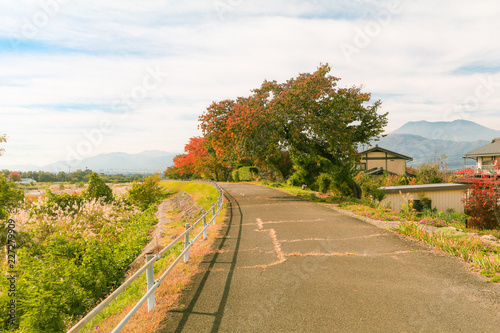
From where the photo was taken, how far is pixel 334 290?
545cm

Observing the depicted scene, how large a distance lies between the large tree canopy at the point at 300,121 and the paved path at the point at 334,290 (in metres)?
9.96

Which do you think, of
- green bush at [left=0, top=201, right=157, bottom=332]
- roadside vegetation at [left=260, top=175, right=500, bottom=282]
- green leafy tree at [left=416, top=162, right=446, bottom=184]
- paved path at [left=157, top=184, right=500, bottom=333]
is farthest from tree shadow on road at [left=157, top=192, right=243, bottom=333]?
green leafy tree at [left=416, top=162, right=446, bottom=184]

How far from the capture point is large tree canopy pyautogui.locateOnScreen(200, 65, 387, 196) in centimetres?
1794

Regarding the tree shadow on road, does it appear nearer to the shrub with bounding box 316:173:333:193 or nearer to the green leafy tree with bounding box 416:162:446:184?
the shrub with bounding box 316:173:333:193

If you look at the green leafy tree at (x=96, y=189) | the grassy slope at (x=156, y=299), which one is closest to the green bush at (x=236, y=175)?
the green leafy tree at (x=96, y=189)

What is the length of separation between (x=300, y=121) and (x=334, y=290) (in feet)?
46.7

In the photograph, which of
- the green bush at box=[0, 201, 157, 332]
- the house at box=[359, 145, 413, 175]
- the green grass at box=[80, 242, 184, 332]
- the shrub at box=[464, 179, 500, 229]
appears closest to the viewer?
the green bush at box=[0, 201, 157, 332]

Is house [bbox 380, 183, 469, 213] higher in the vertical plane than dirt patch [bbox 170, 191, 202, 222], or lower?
higher

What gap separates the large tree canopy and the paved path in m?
9.96

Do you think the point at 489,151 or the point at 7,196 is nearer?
the point at 7,196

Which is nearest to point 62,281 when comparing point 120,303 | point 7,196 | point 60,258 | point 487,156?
point 120,303

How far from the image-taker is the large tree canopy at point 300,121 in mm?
17938

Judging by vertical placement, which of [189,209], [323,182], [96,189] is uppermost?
[323,182]

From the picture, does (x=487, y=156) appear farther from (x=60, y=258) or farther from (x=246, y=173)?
(x=60, y=258)
